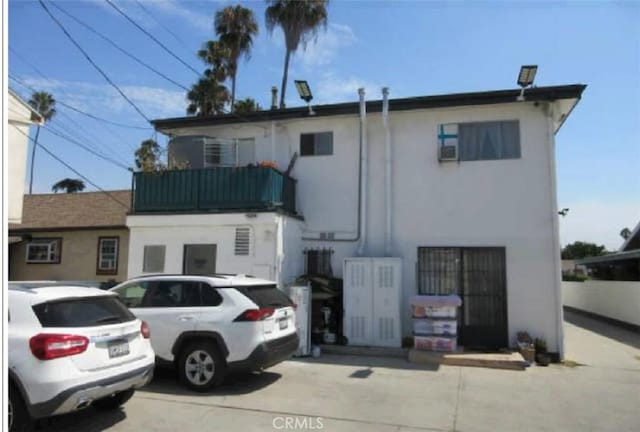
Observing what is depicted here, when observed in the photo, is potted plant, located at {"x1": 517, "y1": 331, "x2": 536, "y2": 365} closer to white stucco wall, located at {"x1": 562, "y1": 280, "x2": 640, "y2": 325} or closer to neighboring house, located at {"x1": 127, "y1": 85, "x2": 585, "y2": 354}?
neighboring house, located at {"x1": 127, "y1": 85, "x2": 585, "y2": 354}

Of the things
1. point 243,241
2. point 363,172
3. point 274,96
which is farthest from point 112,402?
point 274,96

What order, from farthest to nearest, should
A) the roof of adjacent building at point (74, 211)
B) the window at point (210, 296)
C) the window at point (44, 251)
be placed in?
1. the window at point (44, 251)
2. the roof of adjacent building at point (74, 211)
3. the window at point (210, 296)

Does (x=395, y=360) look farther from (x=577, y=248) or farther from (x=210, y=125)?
(x=577, y=248)

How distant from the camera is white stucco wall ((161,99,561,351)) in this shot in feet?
36.0

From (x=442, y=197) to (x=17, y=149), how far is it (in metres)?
13.4

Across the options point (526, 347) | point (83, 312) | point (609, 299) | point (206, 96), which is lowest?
point (526, 347)

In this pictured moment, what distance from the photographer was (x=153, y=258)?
1210 centimetres

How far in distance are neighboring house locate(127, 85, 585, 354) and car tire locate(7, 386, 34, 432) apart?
6.67 m

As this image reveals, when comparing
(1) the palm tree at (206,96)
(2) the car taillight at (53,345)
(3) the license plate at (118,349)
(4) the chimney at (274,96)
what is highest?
(1) the palm tree at (206,96)

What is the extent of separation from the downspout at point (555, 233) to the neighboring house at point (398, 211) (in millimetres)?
31

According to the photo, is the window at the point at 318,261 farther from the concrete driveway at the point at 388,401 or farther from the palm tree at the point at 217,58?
the palm tree at the point at 217,58

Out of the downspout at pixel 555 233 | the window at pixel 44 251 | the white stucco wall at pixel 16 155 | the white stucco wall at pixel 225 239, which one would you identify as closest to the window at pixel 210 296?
the white stucco wall at pixel 225 239

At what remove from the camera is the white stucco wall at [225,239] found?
11.2 metres

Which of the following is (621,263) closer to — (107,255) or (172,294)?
(172,294)
